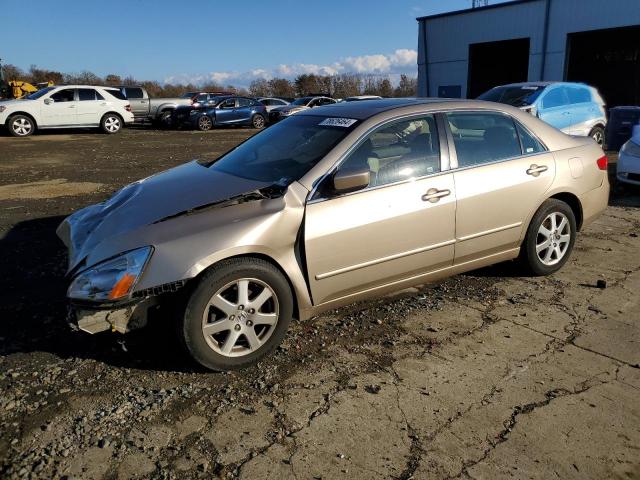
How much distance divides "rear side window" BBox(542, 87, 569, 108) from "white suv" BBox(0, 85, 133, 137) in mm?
15376

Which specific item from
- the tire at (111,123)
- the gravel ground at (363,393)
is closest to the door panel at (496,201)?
the gravel ground at (363,393)

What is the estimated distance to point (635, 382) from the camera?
3082mm

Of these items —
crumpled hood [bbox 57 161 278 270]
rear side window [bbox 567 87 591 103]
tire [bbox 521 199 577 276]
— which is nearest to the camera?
crumpled hood [bbox 57 161 278 270]

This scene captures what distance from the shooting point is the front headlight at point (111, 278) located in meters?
2.92

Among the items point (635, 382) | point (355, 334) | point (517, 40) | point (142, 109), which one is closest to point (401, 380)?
point (355, 334)

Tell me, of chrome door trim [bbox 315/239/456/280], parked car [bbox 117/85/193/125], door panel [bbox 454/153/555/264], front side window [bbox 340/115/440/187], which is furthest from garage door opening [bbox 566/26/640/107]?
chrome door trim [bbox 315/239/456/280]

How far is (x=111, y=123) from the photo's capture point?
1969cm

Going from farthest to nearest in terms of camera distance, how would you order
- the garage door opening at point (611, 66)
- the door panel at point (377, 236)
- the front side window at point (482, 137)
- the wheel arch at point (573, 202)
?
the garage door opening at point (611, 66), the wheel arch at point (573, 202), the front side window at point (482, 137), the door panel at point (377, 236)

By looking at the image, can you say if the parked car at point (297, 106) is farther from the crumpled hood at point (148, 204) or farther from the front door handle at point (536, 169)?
the crumpled hood at point (148, 204)

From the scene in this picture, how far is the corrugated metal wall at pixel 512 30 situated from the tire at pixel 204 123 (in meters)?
15.5

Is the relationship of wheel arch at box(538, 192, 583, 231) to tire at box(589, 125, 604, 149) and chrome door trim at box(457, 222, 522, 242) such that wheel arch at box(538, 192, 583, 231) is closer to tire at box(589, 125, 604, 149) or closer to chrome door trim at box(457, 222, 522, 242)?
chrome door trim at box(457, 222, 522, 242)

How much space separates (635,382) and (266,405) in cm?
218

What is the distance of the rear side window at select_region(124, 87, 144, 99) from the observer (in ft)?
77.3

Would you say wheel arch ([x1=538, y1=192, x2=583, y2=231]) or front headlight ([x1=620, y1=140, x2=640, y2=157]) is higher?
wheel arch ([x1=538, y1=192, x2=583, y2=231])
